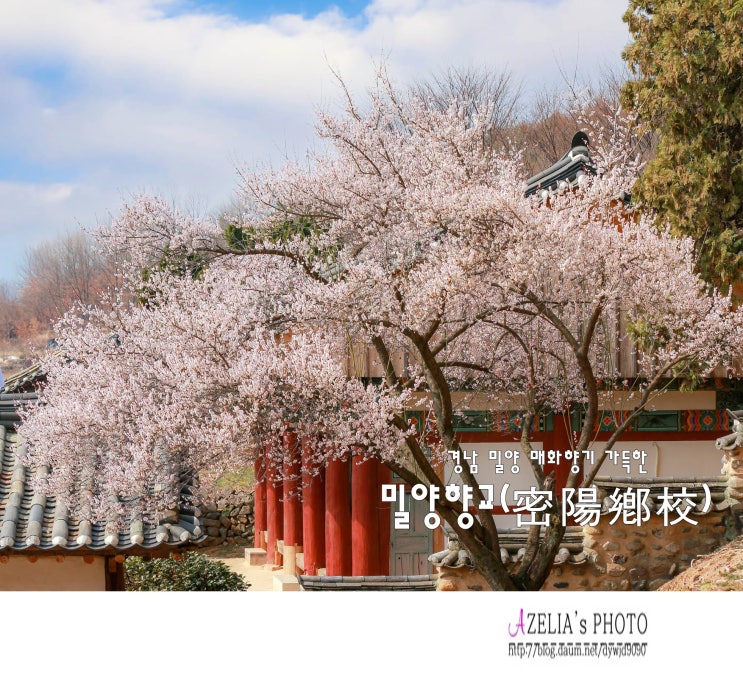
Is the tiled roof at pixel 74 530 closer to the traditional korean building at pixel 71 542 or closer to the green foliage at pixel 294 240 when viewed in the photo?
the traditional korean building at pixel 71 542

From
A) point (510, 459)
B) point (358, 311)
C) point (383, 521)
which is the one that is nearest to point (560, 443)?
point (510, 459)

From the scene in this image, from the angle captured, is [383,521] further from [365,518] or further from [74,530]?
[74,530]

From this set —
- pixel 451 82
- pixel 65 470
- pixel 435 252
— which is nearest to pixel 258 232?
pixel 435 252

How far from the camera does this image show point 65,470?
9547 mm

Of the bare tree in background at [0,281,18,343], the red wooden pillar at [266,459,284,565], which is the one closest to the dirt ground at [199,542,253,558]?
the red wooden pillar at [266,459,284,565]

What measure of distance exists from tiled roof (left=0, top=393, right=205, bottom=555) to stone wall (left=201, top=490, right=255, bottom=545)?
42.5 ft

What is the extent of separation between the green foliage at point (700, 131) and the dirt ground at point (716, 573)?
3.85 m

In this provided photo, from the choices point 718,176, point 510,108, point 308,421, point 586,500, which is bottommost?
point 586,500

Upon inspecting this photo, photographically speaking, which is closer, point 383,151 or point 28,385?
point 383,151

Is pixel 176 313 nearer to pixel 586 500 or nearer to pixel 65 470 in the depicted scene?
pixel 65 470

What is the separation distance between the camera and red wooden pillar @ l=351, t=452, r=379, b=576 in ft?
42.9

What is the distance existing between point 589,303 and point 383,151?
2.74 metres

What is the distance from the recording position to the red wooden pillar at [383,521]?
1315 centimetres

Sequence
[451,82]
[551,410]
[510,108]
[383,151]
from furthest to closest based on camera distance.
Result: [510,108], [451,82], [551,410], [383,151]
